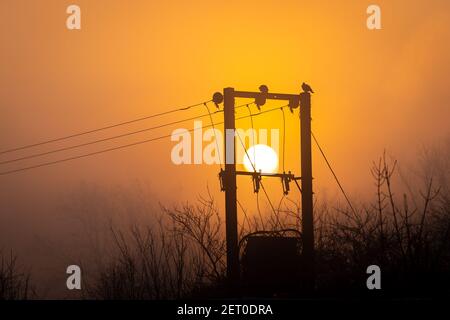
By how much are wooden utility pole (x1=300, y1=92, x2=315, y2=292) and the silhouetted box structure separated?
31cm

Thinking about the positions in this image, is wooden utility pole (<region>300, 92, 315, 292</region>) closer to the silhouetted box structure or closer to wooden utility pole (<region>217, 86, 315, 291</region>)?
wooden utility pole (<region>217, 86, 315, 291</region>)

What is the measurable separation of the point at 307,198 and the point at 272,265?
1.98 m

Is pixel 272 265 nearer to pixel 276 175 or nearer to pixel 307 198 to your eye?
pixel 307 198

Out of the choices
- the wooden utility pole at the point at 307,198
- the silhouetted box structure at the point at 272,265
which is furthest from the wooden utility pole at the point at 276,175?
the silhouetted box structure at the point at 272,265

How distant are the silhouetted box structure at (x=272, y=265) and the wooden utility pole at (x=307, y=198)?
0.31m

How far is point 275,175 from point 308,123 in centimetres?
173

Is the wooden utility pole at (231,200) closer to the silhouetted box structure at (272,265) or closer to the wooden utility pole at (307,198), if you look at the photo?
the silhouetted box structure at (272,265)

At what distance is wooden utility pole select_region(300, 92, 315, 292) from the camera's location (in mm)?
20031

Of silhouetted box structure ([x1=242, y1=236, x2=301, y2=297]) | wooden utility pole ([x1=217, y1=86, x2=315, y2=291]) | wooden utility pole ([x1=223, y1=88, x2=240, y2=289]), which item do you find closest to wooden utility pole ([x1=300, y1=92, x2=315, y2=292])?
wooden utility pole ([x1=217, y1=86, x2=315, y2=291])
